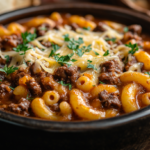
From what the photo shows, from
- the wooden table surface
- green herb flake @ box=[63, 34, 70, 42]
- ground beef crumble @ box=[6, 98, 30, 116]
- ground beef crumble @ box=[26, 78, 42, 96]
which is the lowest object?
the wooden table surface

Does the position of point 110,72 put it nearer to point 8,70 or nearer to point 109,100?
point 109,100

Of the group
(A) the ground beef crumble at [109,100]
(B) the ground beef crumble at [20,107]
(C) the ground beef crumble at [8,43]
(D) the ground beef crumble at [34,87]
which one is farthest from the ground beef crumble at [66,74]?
(C) the ground beef crumble at [8,43]

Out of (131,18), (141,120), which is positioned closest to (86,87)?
(141,120)

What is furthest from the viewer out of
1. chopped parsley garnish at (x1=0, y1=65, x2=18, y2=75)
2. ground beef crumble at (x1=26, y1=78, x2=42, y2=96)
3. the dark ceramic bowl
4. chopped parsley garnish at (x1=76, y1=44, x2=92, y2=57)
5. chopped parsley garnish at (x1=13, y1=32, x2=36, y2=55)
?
chopped parsley garnish at (x1=13, y1=32, x2=36, y2=55)

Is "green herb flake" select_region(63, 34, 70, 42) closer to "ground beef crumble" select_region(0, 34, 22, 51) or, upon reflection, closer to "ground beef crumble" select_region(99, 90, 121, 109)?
"ground beef crumble" select_region(0, 34, 22, 51)

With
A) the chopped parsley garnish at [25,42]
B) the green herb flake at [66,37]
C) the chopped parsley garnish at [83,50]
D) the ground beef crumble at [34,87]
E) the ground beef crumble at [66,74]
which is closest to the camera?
the ground beef crumble at [34,87]

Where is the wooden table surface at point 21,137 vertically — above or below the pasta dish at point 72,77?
below

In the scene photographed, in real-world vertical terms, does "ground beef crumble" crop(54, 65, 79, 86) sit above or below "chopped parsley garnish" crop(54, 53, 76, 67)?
below

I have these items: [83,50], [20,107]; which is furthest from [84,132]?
[83,50]

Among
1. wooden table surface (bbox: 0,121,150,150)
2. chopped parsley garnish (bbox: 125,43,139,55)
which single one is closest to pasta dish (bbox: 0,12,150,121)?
chopped parsley garnish (bbox: 125,43,139,55)

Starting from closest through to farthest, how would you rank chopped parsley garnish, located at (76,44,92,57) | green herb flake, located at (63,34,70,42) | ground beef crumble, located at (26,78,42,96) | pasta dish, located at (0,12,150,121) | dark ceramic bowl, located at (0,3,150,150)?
dark ceramic bowl, located at (0,3,150,150), pasta dish, located at (0,12,150,121), ground beef crumble, located at (26,78,42,96), chopped parsley garnish, located at (76,44,92,57), green herb flake, located at (63,34,70,42)

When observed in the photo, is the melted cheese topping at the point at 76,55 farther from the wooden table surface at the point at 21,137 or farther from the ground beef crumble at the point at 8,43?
the wooden table surface at the point at 21,137

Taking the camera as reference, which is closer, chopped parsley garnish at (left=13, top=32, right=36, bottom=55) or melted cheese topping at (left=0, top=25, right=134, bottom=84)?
melted cheese topping at (left=0, top=25, right=134, bottom=84)
